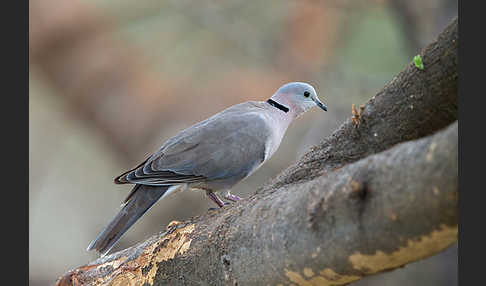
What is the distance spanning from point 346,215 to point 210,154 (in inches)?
43.1

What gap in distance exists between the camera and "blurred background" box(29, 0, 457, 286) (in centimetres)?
446

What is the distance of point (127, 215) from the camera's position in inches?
75.5

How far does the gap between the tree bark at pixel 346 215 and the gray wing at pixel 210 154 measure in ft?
1.03

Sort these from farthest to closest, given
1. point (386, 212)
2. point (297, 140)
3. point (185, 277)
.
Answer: point (297, 140) < point (185, 277) < point (386, 212)

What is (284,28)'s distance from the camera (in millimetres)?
4719

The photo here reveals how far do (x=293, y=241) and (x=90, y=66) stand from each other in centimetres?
385

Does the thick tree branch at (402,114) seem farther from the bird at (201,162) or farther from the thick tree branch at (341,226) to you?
the bird at (201,162)

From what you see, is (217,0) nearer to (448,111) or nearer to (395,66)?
(395,66)

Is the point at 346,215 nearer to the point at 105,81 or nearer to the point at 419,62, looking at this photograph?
the point at 419,62

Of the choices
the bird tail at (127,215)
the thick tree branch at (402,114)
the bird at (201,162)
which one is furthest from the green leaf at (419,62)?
the bird tail at (127,215)

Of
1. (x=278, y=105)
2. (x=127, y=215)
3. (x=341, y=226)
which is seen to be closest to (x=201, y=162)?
(x=127, y=215)

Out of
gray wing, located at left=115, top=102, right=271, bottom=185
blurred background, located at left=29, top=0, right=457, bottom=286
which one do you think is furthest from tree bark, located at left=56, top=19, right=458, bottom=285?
blurred background, located at left=29, top=0, right=457, bottom=286

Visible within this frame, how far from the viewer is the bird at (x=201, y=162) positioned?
1938 mm

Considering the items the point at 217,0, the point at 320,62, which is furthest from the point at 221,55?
the point at 320,62
